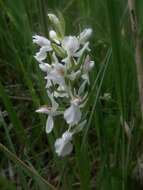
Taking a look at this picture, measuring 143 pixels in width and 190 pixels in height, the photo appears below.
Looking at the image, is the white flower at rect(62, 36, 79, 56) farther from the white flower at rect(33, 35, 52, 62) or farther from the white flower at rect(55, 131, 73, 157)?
the white flower at rect(55, 131, 73, 157)

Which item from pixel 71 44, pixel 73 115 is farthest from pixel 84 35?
pixel 73 115

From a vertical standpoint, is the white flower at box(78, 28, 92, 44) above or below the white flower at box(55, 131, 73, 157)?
above

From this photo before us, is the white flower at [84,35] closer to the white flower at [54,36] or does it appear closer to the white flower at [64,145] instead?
the white flower at [54,36]

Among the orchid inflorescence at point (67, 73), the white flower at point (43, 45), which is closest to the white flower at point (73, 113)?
the orchid inflorescence at point (67, 73)

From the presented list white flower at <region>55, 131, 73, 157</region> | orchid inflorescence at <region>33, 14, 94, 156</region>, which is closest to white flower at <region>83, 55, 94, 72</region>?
orchid inflorescence at <region>33, 14, 94, 156</region>

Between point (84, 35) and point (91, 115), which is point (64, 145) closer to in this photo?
point (91, 115)

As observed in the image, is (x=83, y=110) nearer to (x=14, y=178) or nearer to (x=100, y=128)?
(x=100, y=128)
